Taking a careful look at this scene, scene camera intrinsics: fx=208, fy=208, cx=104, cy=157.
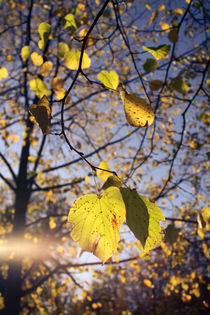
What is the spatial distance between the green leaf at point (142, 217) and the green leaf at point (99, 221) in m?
0.02

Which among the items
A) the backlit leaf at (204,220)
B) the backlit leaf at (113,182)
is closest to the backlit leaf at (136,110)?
the backlit leaf at (113,182)

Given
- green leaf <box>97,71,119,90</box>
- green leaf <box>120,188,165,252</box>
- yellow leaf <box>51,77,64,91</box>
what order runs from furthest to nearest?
yellow leaf <box>51,77,64,91</box> < green leaf <box>97,71,119,90</box> < green leaf <box>120,188,165,252</box>

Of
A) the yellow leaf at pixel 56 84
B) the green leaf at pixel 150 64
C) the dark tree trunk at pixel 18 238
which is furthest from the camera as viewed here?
the dark tree trunk at pixel 18 238

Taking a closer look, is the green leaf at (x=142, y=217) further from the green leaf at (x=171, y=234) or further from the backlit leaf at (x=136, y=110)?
the green leaf at (x=171, y=234)

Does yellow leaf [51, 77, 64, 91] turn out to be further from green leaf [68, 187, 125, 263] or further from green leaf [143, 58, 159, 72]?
green leaf [68, 187, 125, 263]

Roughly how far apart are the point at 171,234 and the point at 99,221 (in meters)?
0.62

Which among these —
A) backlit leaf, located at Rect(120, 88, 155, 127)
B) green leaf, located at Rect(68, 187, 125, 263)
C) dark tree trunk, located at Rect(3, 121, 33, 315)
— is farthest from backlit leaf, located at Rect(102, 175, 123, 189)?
dark tree trunk, located at Rect(3, 121, 33, 315)

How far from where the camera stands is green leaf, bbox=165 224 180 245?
101 cm

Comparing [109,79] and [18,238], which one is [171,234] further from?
[18,238]

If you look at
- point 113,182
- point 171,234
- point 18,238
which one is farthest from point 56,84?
point 18,238

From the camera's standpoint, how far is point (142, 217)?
1.67 feet

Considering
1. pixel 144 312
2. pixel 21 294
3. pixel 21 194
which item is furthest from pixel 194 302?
pixel 21 194

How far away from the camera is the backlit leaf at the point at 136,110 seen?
1.69 ft

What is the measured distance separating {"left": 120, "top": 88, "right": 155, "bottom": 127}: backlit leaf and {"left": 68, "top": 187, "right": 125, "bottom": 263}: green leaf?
0.18 m
